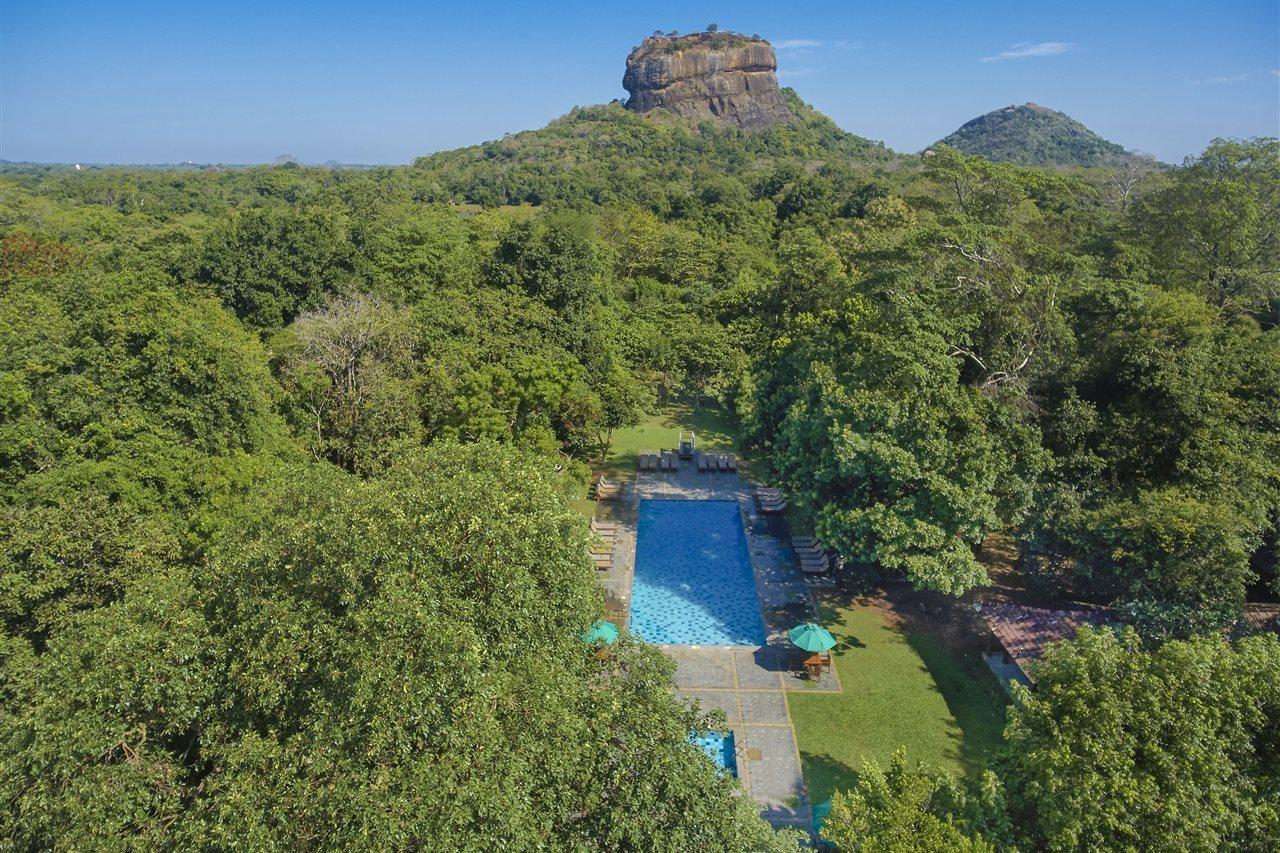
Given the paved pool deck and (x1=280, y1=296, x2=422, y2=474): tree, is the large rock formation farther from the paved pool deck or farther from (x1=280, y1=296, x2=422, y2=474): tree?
the paved pool deck

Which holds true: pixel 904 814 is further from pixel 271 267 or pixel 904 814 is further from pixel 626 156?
pixel 626 156

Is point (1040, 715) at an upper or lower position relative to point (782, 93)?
lower

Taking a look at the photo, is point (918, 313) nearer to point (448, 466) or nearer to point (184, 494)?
point (448, 466)

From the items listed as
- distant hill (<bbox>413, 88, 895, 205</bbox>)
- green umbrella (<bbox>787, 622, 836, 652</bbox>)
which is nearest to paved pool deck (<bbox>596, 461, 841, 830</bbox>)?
green umbrella (<bbox>787, 622, 836, 652</bbox>)

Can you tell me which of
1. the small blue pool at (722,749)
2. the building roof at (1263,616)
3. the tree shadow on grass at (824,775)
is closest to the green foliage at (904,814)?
the tree shadow on grass at (824,775)

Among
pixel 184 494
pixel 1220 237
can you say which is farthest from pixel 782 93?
pixel 184 494

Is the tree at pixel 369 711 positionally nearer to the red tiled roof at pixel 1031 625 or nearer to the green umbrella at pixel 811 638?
the green umbrella at pixel 811 638
